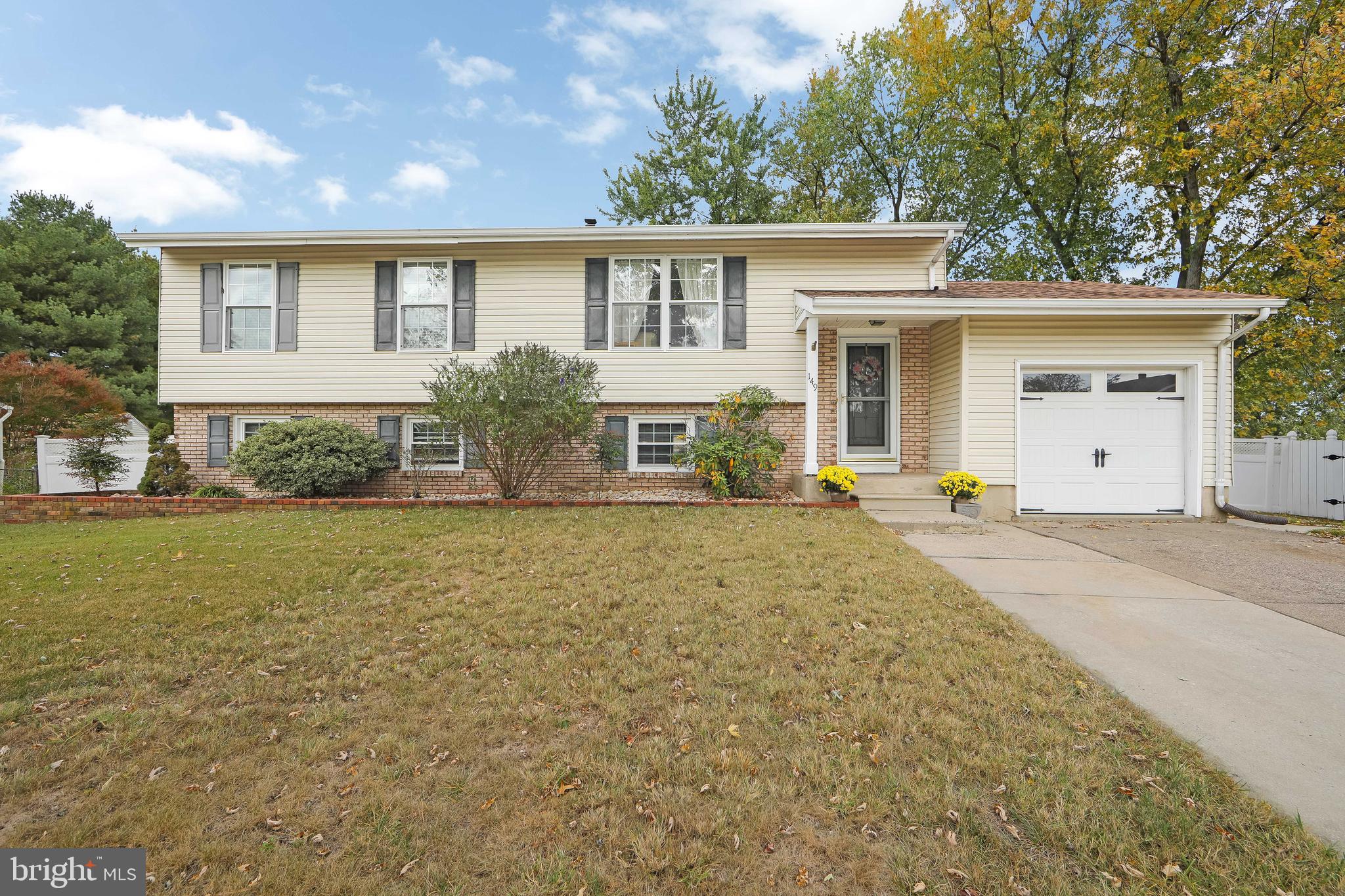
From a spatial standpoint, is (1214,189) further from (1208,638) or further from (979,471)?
(1208,638)

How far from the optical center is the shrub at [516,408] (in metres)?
8.31

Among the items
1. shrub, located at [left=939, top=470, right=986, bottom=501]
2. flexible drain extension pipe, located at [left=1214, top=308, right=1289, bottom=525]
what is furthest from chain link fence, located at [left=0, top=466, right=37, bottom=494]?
flexible drain extension pipe, located at [left=1214, top=308, right=1289, bottom=525]

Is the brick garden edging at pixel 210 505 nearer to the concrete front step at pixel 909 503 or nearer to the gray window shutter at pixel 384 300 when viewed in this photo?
the concrete front step at pixel 909 503

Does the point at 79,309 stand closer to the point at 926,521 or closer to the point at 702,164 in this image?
the point at 702,164

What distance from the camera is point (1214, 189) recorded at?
14734mm

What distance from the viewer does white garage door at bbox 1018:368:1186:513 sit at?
861cm

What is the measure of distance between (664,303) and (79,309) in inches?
935

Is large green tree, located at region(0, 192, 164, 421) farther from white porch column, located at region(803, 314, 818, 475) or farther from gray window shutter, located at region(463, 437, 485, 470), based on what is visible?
white porch column, located at region(803, 314, 818, 475)

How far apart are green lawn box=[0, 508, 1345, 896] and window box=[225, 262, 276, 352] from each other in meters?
6.88

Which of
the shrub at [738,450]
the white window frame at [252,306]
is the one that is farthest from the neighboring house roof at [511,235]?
the shrub at [738,450]

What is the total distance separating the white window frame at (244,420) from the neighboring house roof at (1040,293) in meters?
9.60

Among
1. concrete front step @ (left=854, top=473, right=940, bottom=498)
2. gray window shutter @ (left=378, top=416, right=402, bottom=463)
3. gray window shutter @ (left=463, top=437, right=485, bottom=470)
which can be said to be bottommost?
concrete front step @ (left=854, top=473, right=940, bottom=498)

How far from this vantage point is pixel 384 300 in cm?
1031

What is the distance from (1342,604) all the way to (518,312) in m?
10.5
